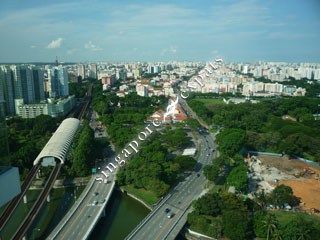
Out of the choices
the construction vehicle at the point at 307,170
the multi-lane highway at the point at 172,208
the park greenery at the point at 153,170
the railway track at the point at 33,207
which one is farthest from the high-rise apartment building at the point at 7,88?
the construction vehicle at the point at 307,170

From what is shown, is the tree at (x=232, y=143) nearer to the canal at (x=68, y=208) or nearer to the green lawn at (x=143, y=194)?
the green lawn at (x=143, y=194)

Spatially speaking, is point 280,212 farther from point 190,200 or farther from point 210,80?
point 210,80

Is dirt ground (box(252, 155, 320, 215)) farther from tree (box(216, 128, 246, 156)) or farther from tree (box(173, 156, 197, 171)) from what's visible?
tree (box(173, 156, 197, 171))

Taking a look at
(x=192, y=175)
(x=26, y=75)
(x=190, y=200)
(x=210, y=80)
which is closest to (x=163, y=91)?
(x=210, y=80)

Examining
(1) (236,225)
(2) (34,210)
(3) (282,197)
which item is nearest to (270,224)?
(1) (236,225)

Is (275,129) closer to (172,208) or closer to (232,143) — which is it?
(232,143)

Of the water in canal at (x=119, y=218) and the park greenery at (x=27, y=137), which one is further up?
the park greenery at (x=27, y=137)
